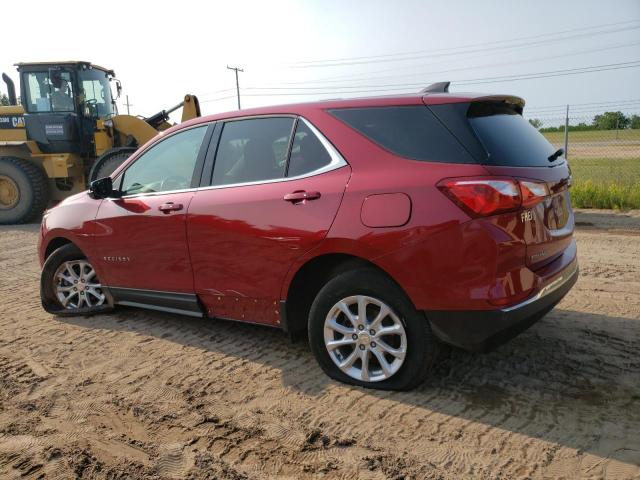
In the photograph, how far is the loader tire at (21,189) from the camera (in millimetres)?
11586

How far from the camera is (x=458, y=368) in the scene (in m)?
3.42

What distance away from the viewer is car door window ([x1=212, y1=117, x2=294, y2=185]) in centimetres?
350

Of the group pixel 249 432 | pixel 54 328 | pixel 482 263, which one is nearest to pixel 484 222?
pixel 482 263

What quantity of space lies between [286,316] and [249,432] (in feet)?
2.77

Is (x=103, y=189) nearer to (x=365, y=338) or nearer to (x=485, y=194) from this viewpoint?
(x=365, y=338)

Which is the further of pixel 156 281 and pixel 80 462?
pixel 156 281

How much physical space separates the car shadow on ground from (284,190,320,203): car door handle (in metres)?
1.15

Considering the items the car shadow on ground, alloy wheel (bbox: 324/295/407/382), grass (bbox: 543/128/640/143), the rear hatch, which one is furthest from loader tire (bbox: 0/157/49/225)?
grass (bbox: 543/128/640/143)

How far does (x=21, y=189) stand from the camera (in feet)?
38.1

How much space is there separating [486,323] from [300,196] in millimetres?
1306

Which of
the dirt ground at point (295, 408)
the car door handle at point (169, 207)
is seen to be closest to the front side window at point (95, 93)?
the dirt ground at point (295, 408)

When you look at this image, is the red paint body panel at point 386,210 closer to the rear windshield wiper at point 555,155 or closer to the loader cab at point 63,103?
the rear windshield wiper at point 555,155

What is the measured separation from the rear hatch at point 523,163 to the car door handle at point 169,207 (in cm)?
197

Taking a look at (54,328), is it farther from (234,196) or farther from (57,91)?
(57,91)
